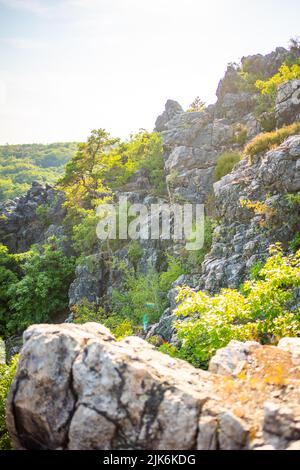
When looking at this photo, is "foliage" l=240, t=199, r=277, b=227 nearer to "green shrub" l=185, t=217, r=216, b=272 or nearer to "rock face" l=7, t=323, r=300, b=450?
"green shrub" l=185, t=217, r=216, b=272

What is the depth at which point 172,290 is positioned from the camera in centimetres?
1950

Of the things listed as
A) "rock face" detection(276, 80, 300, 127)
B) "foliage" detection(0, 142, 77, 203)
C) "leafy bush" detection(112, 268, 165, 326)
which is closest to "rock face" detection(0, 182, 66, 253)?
"leafy bush" detection(112, 268, 165, 326)

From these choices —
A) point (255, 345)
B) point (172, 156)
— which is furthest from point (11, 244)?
point (255, 345)

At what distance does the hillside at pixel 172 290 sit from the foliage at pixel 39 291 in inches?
5.5

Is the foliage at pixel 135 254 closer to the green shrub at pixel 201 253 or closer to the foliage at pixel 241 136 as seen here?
the green shrub at pixel 201 253

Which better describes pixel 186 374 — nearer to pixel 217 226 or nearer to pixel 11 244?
pixel 217 226

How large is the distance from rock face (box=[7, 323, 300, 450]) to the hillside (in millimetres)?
21

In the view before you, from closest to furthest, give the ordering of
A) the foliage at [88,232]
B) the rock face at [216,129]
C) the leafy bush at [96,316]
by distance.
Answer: the leafy bush at [96,316]
the rock face at [216,129]
the foliage at [88,232]

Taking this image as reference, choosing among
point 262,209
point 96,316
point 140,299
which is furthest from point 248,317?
point 96,316

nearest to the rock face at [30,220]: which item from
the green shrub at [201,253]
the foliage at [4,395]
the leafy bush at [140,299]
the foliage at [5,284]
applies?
the foliage at [5,284]

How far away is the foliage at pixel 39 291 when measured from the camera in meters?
28.4

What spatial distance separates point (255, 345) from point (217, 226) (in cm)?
1232

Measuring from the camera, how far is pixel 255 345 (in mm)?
6375

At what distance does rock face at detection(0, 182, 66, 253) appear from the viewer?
124 ft
